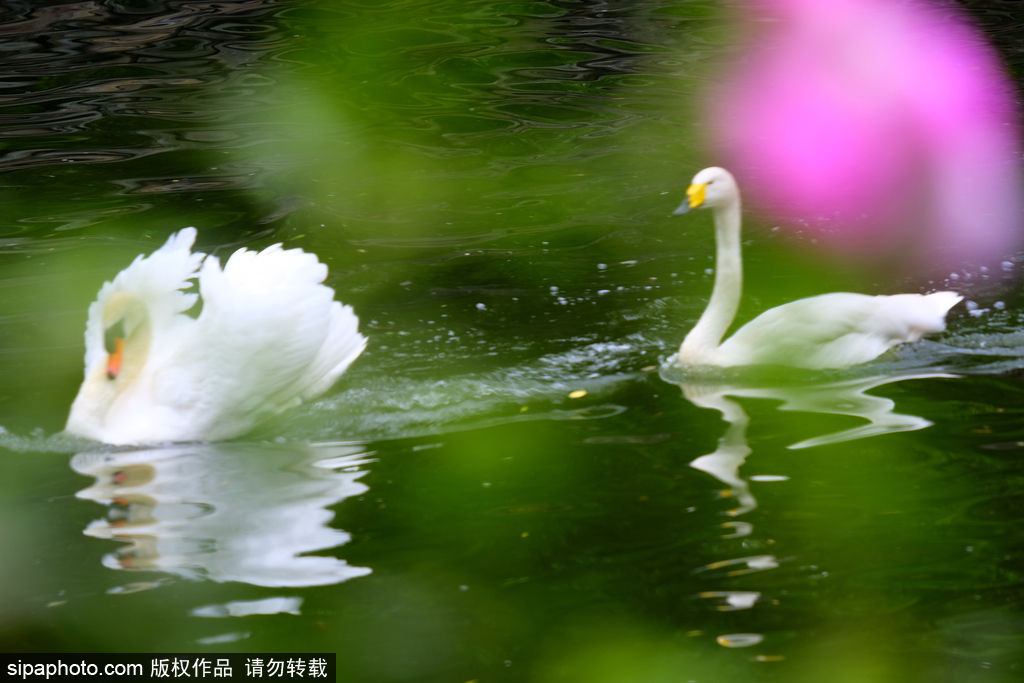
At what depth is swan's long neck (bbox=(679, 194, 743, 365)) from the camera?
16.9 feet

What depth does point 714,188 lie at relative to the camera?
16.6ft

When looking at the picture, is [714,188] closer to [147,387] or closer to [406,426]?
[406,426]

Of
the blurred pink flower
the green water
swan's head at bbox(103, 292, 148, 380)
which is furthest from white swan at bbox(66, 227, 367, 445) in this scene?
the blurred pink flower

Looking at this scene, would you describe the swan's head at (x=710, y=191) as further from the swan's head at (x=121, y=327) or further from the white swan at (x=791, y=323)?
the swan's head at (x=121, y=327)

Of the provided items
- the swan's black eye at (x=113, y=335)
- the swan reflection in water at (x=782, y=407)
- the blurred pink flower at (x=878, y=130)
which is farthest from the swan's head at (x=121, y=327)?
the blurred pink flower at (x=878, y=130)

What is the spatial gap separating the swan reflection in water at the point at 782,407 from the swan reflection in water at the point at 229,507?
135 centimetres

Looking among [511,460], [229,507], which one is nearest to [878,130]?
[511,460]

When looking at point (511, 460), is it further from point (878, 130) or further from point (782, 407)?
point (878, 130)

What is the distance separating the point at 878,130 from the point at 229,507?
776 cm

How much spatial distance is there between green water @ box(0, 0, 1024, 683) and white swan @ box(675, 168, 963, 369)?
141 mm

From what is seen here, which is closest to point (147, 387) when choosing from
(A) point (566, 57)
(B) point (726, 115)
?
(B) point (726, 115)

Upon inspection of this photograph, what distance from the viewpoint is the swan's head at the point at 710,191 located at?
496cm

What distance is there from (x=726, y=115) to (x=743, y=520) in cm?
727

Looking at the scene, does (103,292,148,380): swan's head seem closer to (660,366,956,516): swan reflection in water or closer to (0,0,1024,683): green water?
(0,0,1024,683): green water
